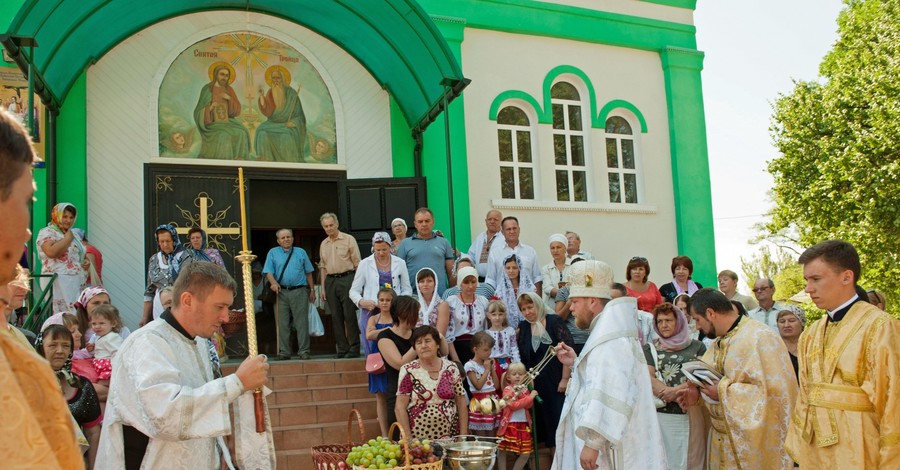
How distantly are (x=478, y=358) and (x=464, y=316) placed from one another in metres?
0.83

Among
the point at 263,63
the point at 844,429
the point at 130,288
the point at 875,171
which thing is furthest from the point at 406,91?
the point at 875,171

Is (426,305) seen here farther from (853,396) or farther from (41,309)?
(853,396)

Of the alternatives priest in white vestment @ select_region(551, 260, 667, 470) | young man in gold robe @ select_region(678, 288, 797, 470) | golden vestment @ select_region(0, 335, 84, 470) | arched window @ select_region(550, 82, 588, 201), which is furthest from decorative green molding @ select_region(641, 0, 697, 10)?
golden vestment @ select_region(0, 335, 84, 470)

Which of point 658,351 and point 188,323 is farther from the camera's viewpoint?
point 658,351

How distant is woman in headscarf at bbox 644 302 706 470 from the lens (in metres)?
6.82

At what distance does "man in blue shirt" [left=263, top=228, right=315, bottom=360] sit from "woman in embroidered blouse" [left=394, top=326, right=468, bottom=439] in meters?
2.91

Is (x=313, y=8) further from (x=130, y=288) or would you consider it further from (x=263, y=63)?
(x=130, y=288)

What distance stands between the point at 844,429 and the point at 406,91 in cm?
943

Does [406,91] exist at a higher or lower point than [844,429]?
higher

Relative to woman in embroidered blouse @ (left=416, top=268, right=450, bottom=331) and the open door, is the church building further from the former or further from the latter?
woman in embroidered blouse @ (left=416, top=268, right=450, bottom=331)

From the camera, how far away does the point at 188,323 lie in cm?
381

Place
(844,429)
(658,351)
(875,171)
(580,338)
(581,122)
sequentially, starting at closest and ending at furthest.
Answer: (844,429) < (658,351) < (580,338) < (581,122) < (875,171)

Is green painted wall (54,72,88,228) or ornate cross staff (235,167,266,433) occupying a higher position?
green painted wall (54,72,88,228)

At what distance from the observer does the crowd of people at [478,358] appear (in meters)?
3.50
